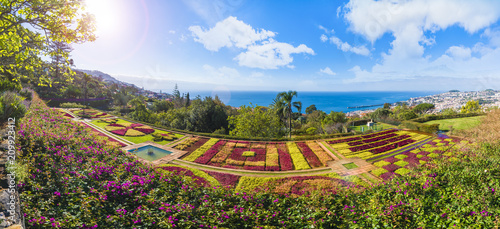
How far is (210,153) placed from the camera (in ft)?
31.8

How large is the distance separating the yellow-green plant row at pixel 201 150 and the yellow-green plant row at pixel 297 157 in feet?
16.2

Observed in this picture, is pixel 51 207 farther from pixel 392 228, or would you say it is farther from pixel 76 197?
pixel 392 228

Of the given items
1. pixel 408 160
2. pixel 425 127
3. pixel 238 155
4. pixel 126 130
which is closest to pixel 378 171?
pixel 408 160

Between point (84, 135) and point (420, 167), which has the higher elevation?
point (84, 135)

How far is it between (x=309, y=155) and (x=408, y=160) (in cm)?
512

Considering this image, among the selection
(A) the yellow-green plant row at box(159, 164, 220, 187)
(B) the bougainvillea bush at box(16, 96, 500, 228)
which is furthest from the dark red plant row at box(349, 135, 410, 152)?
(A) the yellow-green plant row at box(159, 164, 220, 187)

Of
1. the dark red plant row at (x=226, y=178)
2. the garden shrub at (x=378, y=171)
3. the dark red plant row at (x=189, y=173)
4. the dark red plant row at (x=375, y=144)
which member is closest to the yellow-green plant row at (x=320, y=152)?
the dark red plant row at (x=375, y=144)

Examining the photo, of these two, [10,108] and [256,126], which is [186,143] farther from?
[256,126]

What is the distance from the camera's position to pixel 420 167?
8.19m

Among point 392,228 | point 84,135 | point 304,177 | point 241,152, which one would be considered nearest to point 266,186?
point 304,177

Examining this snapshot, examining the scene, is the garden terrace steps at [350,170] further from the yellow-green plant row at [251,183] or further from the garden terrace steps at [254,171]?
the yellow-green plant row at [251,183]

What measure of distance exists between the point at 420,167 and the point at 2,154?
16.2m

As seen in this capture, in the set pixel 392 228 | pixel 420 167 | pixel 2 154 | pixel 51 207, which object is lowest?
pixel 392 228

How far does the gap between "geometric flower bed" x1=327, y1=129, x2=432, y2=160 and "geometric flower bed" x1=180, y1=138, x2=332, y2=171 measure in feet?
5.27
